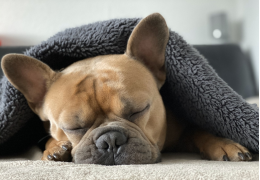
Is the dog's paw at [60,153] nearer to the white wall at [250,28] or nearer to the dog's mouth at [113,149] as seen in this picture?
the dog's mouth at [113,149]

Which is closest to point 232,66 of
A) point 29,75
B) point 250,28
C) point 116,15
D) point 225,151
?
point 250,28

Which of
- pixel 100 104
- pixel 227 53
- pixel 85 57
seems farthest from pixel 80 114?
pixel 227 53

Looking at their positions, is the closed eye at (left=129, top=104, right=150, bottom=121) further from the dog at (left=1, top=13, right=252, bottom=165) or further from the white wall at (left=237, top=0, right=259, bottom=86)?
the white wall at (left=237, top=0, right=259, bottom=86)

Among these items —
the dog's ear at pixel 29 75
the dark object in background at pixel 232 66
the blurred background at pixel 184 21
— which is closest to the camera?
the dog's ear at pixel 29 75

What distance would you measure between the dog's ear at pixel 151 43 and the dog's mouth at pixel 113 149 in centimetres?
40

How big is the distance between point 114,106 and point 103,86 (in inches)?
3.2

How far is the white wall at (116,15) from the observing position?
2.77 meters

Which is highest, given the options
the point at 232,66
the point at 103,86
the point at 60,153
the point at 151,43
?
the point at 151,43

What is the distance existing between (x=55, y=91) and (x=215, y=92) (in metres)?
0.61

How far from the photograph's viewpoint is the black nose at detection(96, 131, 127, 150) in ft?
2.78

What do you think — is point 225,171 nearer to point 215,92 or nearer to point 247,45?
point 215,92

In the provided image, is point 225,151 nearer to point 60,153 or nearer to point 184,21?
point 60,153

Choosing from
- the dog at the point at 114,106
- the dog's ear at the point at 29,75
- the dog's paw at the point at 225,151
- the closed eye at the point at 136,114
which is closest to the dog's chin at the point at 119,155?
the dog at the point at 114,106

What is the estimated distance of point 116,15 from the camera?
9.64 feet
